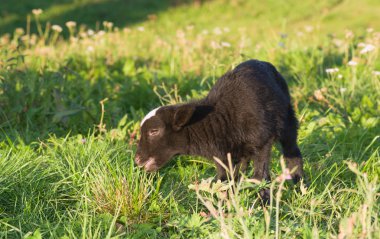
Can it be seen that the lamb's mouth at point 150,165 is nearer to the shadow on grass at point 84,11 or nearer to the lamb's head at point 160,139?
the lamb's head at point 160,139

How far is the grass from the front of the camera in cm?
333

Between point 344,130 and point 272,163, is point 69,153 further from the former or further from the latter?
point 344,130

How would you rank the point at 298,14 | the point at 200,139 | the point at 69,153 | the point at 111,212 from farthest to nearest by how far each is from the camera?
1. the point at 298,14
2. the point at 69,153
3. the point at 200,139
4. the point at 111,212

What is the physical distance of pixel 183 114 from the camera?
399 cm

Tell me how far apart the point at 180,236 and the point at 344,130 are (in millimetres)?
2355

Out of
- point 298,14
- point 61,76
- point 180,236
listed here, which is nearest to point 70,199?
point 180,236

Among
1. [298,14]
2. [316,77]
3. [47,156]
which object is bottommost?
[298,14]

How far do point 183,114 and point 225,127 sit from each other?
0.34 metres

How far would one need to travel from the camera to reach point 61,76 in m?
5.88

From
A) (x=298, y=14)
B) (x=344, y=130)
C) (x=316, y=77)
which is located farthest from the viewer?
(x=298, y=14)

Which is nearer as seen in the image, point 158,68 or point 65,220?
point 65,220

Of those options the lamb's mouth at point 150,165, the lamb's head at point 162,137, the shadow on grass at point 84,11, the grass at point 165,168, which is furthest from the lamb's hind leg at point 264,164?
the shadow on grass at point 84,11

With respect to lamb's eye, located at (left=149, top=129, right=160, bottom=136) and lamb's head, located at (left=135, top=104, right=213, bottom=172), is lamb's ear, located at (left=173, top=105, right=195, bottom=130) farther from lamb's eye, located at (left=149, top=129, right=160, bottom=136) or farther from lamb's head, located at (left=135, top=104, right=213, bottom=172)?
lamb's eye, located at (left=149, top=129, right=160, bottom=136)

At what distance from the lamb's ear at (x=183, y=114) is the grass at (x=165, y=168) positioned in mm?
448
